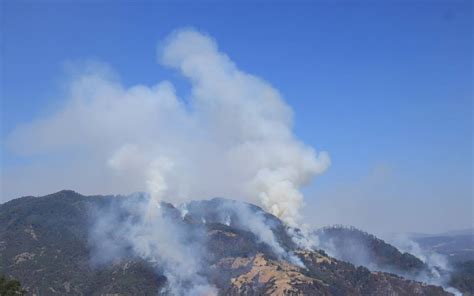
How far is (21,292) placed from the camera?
3846 inches

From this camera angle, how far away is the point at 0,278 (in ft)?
313

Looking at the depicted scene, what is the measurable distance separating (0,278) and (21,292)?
4736mm
